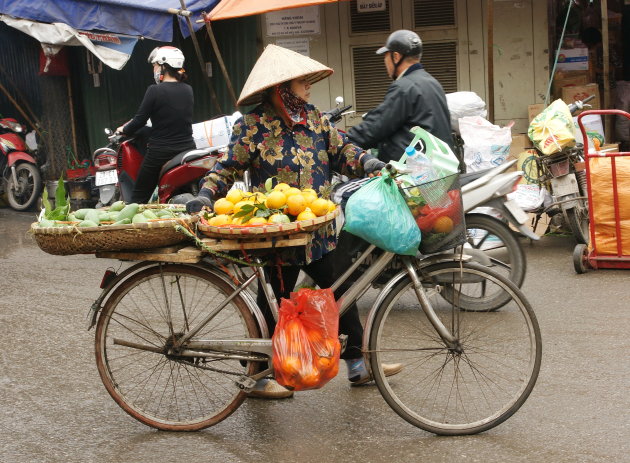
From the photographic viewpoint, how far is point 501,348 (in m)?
4.58

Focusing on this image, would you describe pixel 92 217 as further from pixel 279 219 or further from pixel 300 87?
pixel 300 87

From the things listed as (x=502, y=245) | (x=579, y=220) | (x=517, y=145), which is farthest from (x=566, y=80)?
(x=502, y=245)

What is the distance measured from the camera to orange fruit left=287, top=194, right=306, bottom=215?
3947 millimetres

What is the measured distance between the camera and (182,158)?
8125mm

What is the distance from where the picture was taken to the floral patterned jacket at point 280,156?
14.8ft

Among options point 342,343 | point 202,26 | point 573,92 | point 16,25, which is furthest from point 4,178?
point 342,343

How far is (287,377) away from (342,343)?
0.34 m

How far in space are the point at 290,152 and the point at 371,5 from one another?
731cm

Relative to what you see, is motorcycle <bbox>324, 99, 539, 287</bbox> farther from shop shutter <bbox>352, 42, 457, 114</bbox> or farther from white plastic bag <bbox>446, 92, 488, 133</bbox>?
shop shutter <bbox>352, 42, 457, 114</bbox>

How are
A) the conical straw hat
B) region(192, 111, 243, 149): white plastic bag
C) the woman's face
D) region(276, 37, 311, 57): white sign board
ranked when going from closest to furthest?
the conical straw hat < the woman's face < region(192, 111, 243, 149): white plastic bag < region(276, 37, 311, 57): white sign board

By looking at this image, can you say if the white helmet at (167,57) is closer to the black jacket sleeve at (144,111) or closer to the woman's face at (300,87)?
the black jacket sleeve at (144,111)

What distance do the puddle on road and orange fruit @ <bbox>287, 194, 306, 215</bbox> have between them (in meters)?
5.66

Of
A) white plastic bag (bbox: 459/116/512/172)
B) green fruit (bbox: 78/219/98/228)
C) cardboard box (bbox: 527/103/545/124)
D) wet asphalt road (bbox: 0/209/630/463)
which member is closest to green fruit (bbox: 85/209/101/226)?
green fruit (bbox: 78/219/98/228)

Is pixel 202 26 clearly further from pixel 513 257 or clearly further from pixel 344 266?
pixel 344 266
